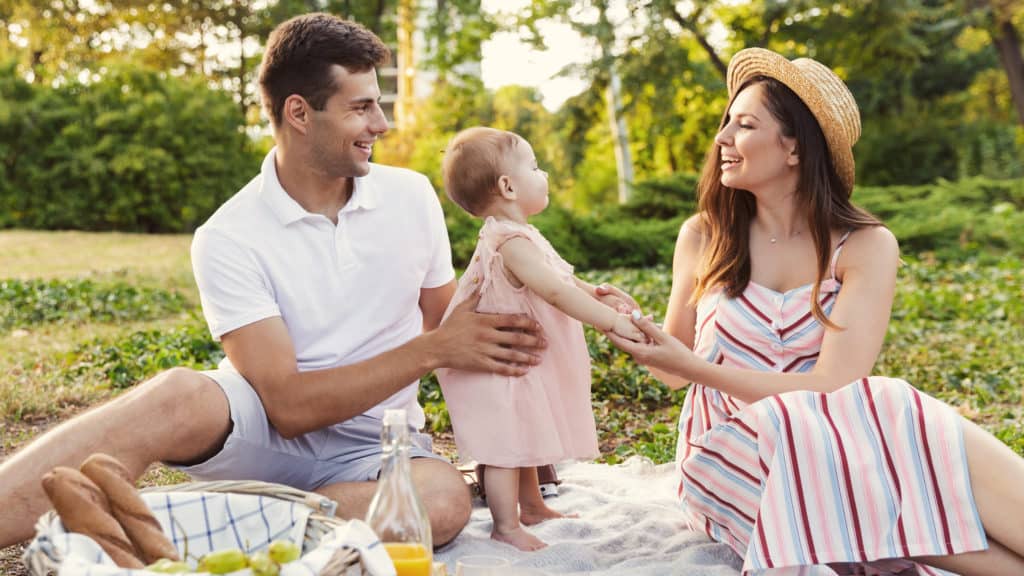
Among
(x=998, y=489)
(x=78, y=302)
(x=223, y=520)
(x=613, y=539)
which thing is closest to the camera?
(x=223, y=520)

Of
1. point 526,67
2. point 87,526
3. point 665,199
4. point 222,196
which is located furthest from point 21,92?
point 87,526

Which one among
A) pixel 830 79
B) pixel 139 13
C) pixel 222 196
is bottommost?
pixel 222 196

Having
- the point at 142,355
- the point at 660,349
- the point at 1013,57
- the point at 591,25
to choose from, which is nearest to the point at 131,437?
the point at 660,349

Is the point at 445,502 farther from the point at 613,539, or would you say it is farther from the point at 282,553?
the point at 282,553

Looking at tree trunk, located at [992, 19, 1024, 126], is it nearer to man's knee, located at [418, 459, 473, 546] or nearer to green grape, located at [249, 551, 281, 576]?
man's knee, located at [418, 459, 473, 546]

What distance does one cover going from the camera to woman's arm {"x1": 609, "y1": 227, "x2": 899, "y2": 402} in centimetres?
320

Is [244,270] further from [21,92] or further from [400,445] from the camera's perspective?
[21,92]

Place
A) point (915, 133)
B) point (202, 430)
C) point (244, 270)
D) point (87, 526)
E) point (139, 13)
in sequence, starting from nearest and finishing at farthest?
point (87, 526) → point (202, 430) → point (244, 270) → point (915, 133) → point (139, 13)

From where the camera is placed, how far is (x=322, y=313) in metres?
3.31

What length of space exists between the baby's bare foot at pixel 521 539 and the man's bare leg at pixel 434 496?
0.42 feet

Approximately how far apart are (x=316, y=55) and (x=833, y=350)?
1.86m

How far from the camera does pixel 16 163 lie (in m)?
17.5

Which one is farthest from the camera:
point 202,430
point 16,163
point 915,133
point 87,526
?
point 915,133

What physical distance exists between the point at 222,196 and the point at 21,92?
3.72 meters
